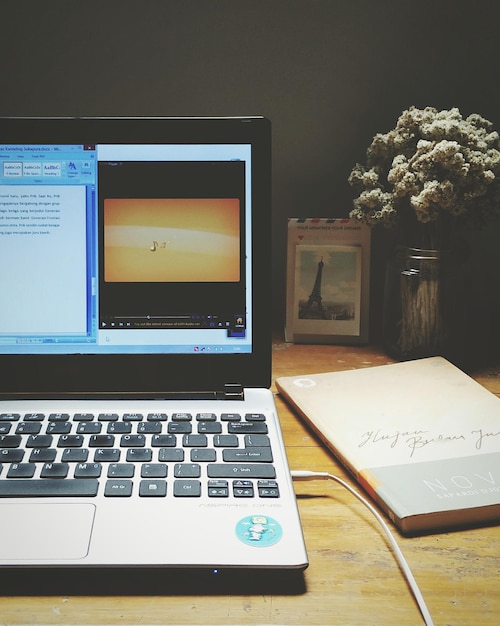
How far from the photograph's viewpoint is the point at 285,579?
0.51 m

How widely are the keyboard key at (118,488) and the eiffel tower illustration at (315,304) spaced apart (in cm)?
50

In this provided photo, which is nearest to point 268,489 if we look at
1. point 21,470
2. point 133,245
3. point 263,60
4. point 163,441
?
point 163,441

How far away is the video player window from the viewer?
2.48 ft

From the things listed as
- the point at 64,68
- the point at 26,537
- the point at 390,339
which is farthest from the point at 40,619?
the point at 64,68

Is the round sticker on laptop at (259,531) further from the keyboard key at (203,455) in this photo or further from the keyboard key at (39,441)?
the keyboard key at (39,441)

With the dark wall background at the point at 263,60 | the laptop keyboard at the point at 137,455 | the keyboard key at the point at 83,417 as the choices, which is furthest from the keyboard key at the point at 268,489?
the dark wall background at the point at 263,60

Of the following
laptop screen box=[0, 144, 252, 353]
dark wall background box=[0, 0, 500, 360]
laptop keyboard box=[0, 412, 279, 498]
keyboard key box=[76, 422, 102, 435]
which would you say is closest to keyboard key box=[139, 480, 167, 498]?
laptop keyboard box=[0, 412, 279, 498]

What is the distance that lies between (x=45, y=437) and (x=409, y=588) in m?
0.36

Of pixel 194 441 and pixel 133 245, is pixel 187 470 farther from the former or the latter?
pixel 133 245

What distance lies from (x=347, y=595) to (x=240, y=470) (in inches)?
5.9

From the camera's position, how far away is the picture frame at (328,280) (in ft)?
3.33

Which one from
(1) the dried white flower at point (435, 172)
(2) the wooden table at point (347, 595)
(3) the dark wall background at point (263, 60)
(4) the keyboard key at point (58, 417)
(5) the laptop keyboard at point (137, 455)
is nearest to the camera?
(2) the wooden table at point (347, 595)

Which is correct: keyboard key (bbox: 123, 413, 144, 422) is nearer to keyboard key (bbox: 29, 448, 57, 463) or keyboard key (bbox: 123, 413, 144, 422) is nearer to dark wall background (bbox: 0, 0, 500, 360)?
keyboard key (bbox: 29, 448, 57, 463)

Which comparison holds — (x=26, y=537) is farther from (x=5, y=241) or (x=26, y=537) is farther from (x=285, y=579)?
(x=5, y=241)
